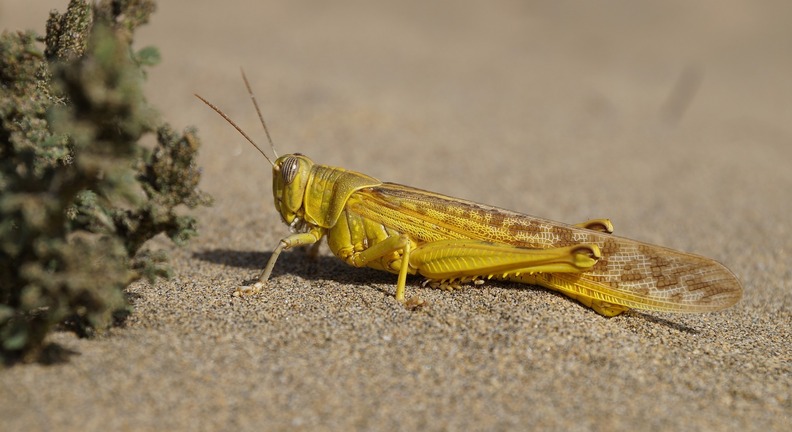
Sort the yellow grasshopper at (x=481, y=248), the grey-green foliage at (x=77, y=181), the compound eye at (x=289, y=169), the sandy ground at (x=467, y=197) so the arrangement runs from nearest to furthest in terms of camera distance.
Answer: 1. the grey-green foliage at (x=77, y=181)
2. the sandy ground at (x=467, y=197)
3. the yellow grasshopper at (x=481, y=248)
4. the compound eye at (x=289, y=169)

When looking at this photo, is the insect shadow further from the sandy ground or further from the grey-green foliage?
the grey-green foliage

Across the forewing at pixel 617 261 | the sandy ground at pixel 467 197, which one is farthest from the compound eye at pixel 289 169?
the forewing at pixel 617 261

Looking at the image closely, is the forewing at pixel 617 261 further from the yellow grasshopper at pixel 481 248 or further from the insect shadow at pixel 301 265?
the insect shadow at pixel 301 265

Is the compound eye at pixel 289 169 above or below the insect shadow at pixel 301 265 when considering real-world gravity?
above

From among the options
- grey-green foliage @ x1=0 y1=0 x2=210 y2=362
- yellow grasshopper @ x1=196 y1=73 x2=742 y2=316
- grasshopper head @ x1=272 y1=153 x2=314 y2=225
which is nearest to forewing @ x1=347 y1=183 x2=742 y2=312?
yellow grasshopper @ x1=196 y1=73 x2=742 y2=316

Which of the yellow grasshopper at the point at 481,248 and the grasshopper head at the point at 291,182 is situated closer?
the yellow grasshopper at the point at 481,248

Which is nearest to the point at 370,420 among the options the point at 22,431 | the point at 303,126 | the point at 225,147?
the point at 22,431

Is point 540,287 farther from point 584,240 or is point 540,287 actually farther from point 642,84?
point 642,84
